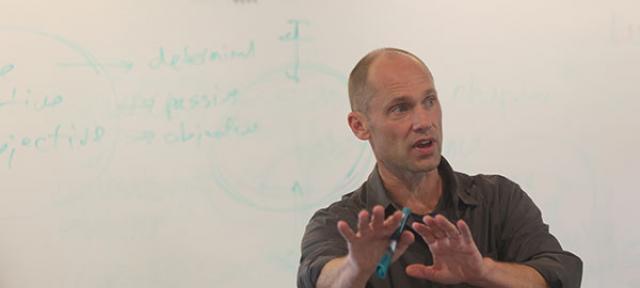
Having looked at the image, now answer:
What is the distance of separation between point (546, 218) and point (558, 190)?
104mm

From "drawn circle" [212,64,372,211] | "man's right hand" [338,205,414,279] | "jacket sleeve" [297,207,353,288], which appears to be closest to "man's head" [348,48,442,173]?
"jacket sleeve" [297,207,353,288]

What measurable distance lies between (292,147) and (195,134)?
318mm

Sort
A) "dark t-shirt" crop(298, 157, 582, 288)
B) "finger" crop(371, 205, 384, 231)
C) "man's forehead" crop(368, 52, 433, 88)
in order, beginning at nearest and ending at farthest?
"finger" crop(371, 205, 384, 231) → "dark t-shirt" crop(298, 157, 582, 288) → "man's forehead" crop(368, 52, 433, 88)

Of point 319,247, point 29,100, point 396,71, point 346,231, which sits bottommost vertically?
point 319,247

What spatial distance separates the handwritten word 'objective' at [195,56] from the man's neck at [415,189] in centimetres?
84

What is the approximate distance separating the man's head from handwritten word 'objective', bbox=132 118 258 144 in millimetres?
752

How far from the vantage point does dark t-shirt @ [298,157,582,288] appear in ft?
4.03

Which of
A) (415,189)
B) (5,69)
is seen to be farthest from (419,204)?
(5,69)

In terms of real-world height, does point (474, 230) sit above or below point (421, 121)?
below

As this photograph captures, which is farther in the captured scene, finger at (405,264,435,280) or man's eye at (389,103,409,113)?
man's eye at (389,103,409,113)

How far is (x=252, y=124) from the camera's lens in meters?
2.06

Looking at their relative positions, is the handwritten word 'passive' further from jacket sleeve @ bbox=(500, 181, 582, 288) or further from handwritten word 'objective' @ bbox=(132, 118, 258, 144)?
jacket sleeve @ bbox=(500, 181, 582, 288)

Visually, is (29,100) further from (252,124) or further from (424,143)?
(424,143)

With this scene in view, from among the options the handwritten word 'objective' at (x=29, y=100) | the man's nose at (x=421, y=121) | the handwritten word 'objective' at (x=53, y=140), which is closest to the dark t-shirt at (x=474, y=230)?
the man's nose at (x=421, y=121)
